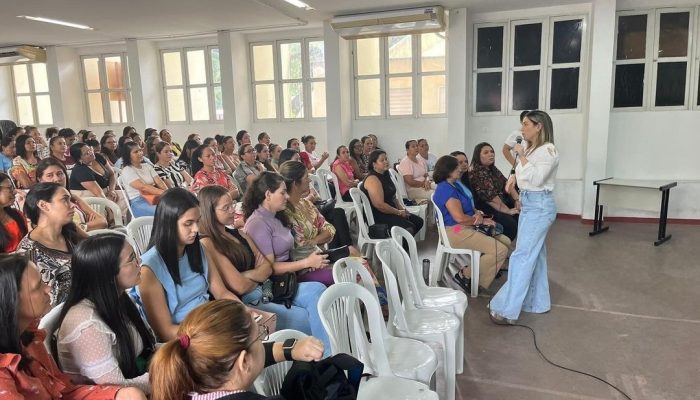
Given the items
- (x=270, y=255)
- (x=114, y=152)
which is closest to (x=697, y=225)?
(x=270, y=255)

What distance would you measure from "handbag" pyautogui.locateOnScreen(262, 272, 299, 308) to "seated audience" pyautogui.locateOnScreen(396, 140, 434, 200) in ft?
11.4

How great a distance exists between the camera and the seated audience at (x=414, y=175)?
5.84 metres

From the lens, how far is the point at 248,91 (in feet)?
27.3

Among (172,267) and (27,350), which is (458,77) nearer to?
(172,267)

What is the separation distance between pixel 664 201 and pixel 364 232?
3356 mm

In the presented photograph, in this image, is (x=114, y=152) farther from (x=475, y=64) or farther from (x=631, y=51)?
(x=631, y=51)

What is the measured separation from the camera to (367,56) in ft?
24.6

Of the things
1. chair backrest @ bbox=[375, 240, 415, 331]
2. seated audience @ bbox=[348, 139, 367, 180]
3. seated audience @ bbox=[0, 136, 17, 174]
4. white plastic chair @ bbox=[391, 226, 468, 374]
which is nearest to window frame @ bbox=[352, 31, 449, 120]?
seated audience @ bbox=[348, 139, 367, 180]

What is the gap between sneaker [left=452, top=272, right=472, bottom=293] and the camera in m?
3.78

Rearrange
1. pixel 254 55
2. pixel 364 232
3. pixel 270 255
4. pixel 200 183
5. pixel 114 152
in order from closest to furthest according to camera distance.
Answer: pixel 270 255 → pixel 364 232 → pixel 200 183 → pixel 114 152 → pixel 254 55

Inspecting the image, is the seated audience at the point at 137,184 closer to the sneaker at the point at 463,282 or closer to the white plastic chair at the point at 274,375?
the sneaker at the point at 463,282

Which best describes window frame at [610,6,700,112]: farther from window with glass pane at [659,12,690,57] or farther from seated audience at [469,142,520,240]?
seated audience at [469,142,520,240]

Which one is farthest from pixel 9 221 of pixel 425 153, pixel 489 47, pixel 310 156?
pixel 489 47

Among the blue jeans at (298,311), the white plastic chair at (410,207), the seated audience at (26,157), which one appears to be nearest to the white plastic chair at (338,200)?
the white plastic chair at (410,207)
